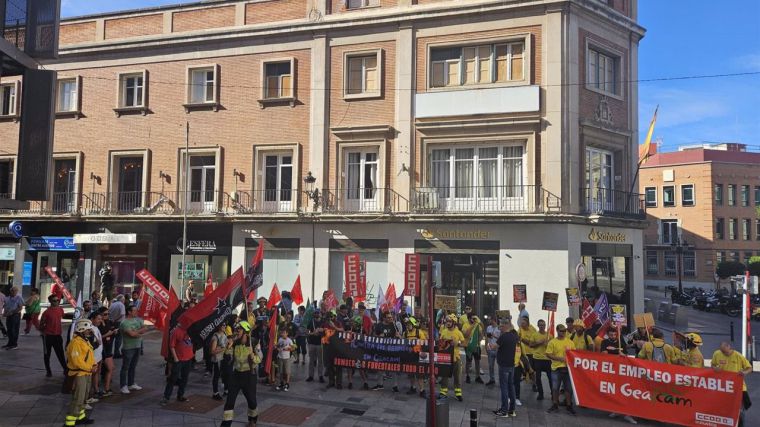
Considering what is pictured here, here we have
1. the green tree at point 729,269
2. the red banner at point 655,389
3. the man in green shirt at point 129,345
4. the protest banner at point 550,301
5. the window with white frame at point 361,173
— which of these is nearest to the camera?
the red banner at point 655,389

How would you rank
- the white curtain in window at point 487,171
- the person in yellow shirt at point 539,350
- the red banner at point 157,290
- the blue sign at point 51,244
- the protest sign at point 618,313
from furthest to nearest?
the blue sign at point 51,244 < the white curtain in window at point 487,171 < the protest sign at point 618,313 < the red banner at point 157,290 < the person in yellow shirt at point 539,350

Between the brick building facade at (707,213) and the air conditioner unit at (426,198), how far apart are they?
36.2 m

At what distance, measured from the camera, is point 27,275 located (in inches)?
987

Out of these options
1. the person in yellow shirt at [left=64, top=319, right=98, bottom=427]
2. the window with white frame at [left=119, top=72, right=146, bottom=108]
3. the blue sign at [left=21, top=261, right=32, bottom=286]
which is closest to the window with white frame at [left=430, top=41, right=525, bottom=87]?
the window with white frame at [left=119, top=72, right=146, bottom=108]

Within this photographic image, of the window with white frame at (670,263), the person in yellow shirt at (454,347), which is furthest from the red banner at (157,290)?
the window with white frame at (670,263)

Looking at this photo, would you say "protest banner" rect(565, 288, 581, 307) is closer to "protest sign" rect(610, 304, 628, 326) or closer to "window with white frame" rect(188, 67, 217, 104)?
"protest sign" rect(610, 304, 628, 326)

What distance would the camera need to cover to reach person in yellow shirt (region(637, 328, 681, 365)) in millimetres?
10766

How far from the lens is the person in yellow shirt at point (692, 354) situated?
1038cm

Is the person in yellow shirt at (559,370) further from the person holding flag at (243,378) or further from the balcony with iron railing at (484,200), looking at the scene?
the balcony with iron railing at (484,200)

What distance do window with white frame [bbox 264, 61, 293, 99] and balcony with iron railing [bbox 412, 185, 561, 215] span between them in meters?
7.05

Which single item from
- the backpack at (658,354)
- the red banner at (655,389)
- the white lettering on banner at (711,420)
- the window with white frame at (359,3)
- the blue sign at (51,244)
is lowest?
the white lettering on banner at (711,420)

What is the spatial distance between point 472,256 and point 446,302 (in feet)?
6.21

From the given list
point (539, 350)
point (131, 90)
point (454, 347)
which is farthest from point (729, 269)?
point (131, 90)

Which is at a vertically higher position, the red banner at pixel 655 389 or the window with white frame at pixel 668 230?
the window with white frame at pixel 668 230
